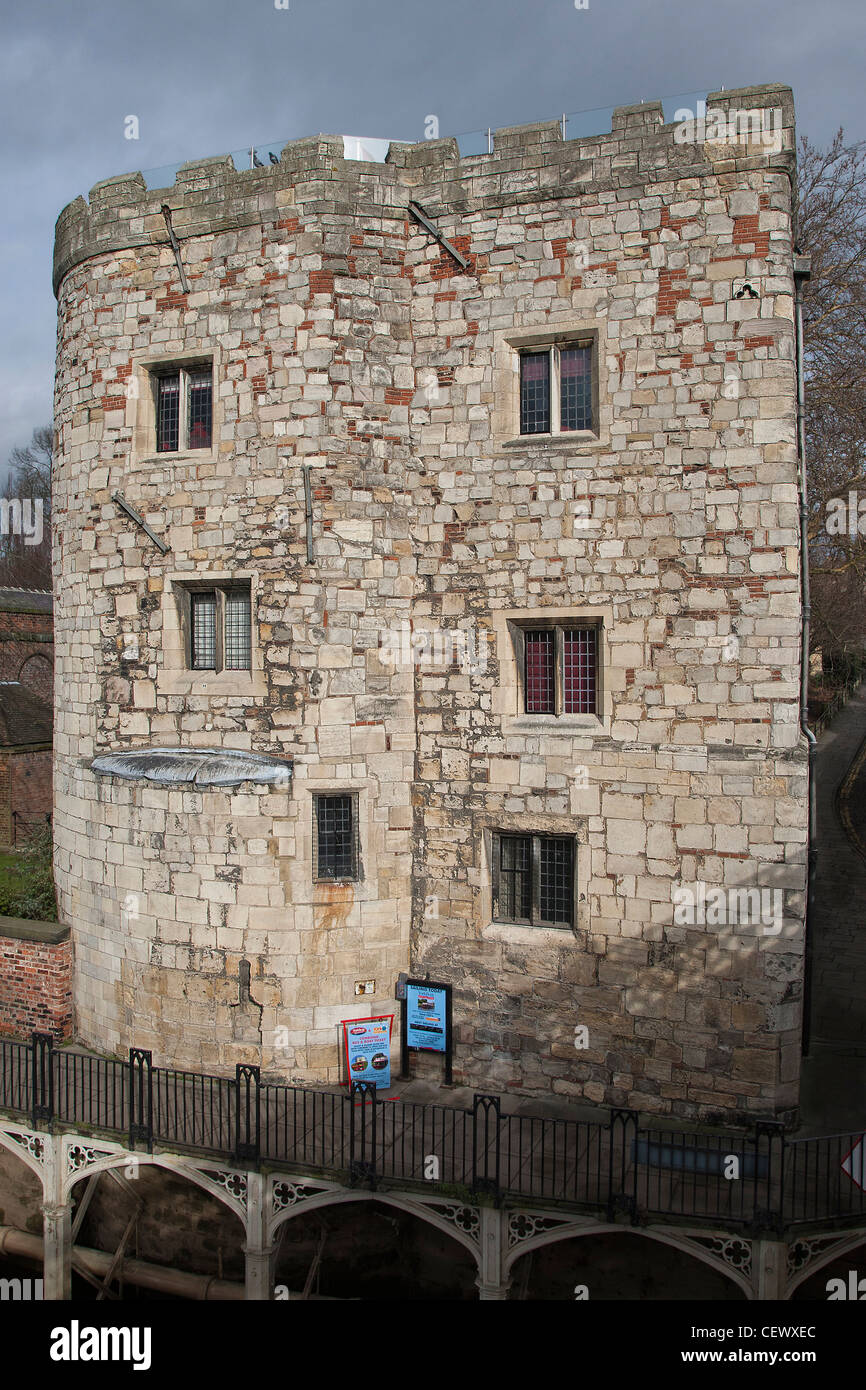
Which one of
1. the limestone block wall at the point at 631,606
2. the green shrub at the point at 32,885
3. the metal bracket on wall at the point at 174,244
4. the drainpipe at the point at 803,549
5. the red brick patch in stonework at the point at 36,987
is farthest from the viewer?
the green shrub at the point at 32,885

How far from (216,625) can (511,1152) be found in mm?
6452

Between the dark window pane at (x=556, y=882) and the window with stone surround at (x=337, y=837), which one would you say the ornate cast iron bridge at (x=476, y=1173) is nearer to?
the dark window pane at (x=556, y=882)

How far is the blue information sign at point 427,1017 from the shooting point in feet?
32.9

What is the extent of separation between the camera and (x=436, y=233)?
32.6 ft

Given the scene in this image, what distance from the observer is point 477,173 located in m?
9.91

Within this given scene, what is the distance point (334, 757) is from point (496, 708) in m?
1.89

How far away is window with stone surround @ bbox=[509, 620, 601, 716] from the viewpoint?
9805mm

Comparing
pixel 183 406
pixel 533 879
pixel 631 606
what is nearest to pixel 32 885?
pixel 183 406

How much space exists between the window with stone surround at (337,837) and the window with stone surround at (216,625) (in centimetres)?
188

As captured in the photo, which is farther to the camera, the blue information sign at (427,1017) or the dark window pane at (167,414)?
the dark window pane at (167,414)

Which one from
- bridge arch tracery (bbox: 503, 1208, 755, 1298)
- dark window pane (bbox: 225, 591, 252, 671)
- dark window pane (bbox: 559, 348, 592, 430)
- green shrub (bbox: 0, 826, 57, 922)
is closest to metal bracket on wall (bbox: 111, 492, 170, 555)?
dark window pane (bbox: 225, 591, 252, 671)

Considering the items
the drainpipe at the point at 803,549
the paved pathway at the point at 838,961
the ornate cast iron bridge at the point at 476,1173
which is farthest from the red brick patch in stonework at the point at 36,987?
the drainpipe at the point at 803,549
